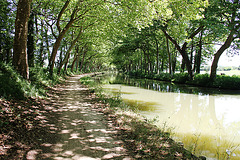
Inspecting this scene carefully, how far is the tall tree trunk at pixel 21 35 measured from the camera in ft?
26.7

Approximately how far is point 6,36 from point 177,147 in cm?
1683

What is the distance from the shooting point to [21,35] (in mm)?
8297

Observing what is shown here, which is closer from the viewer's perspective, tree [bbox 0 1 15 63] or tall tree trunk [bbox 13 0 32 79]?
tall tree trunk [bbox 13 0 32 79]

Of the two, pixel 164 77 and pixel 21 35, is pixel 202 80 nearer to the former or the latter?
pixel 164 77

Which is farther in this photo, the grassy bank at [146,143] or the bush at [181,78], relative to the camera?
the bush at [181,78]

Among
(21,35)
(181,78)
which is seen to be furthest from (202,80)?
(21,35)

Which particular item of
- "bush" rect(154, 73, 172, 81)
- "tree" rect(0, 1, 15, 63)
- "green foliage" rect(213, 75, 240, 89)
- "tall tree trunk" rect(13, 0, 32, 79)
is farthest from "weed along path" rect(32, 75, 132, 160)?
"bush" rect(154, 73, 172, 81)

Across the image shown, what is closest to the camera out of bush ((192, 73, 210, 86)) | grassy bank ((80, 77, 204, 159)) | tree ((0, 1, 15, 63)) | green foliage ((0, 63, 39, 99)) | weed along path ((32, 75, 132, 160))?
weed along path ((32, 75, 132, 160))

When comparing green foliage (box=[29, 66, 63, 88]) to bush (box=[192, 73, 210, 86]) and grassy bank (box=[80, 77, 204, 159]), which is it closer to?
grassy bank (box=[80, 77, 204, 159])

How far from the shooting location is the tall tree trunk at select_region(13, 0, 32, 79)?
8.15 m

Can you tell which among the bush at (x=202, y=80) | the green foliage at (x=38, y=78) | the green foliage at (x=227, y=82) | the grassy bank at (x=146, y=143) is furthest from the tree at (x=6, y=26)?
the green foliage at (x=227, y=82)

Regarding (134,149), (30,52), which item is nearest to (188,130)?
(134,149)

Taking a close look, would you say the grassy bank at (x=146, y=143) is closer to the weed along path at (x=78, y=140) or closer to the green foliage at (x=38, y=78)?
the weed along path at (x=78, y=140)

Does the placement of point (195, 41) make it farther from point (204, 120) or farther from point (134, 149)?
point (134, 149)
